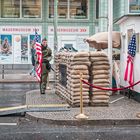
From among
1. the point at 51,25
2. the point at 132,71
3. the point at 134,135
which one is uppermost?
the point at 51,25

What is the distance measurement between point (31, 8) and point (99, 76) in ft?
76.6

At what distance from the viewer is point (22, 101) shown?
51.7 ft

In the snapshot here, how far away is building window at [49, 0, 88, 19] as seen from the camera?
36125 mm

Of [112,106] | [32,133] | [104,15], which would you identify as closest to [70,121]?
[32,133]

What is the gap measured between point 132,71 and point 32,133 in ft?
19.8

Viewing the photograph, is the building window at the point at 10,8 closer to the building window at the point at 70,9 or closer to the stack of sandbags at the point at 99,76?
the building window at the point at 70,9

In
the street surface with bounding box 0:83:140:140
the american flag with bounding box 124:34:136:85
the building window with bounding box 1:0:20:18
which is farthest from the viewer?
the building window with bounding box 1:0:20:18

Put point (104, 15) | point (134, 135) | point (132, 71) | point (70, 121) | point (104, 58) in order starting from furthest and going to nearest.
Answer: point (104, 15)
point (132, 71)
point (104, 58)
point (70, 121)
point (134, 135)

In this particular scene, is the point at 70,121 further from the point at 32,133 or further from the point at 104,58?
the point at 104,58

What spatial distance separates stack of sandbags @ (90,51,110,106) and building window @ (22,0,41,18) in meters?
22.9

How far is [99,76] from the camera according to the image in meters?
13.5

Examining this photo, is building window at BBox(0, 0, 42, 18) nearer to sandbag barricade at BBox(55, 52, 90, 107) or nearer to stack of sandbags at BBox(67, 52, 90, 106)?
sandbag barricade at BBox(55, 52, 90, 107)

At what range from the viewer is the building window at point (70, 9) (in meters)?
36.1

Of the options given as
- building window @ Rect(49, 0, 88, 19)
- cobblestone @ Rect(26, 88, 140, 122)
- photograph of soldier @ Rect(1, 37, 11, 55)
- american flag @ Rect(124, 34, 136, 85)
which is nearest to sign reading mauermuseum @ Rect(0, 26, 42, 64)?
photograph of soldier @ Rect(1, 37, 11, 55)
